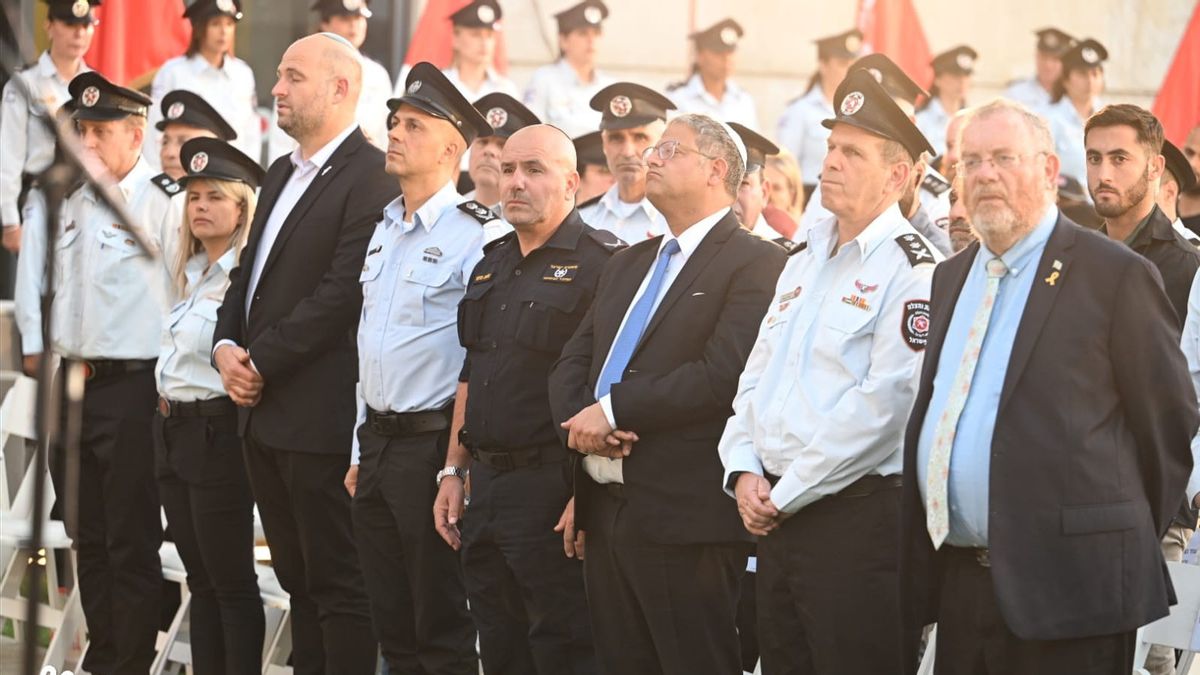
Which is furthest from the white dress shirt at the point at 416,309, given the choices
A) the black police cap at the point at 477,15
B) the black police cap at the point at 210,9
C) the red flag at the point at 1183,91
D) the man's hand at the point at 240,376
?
the red flag at the point at 1183,91

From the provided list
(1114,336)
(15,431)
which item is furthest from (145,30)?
(1114,336)

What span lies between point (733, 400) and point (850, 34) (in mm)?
7321

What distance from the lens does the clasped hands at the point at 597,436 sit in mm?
5066

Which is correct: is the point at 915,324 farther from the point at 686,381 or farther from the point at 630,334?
the point at 630,334

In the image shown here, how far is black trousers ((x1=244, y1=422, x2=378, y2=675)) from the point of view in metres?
6.32

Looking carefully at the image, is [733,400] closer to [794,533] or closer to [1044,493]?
[794,533]

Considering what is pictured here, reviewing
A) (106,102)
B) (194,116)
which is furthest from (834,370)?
(194,116)

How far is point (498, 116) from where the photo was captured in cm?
795

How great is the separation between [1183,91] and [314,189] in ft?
21.5

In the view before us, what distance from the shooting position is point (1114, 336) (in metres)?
4.02

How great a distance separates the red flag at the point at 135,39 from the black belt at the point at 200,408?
4387 mm

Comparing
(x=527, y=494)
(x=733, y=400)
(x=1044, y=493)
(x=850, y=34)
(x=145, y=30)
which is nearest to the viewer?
(x=1044, y=493)

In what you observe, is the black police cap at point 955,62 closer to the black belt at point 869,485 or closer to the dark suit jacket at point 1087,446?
the black belt at point 869,485

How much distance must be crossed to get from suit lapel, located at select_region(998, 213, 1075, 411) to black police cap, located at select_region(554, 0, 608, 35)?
757 centimetres
